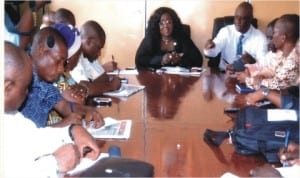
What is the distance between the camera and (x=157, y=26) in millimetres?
2377

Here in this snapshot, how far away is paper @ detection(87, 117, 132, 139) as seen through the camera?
3.27 ft

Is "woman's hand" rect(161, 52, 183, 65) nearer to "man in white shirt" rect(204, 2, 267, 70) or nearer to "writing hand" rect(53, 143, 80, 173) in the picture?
"man in white shirt" rect(204, 2, 267, 70)

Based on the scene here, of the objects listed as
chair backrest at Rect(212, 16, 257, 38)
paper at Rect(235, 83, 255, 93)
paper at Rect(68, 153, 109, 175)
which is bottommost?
paper at Rect(235, 83, 255, 93)

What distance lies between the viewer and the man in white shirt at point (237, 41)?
2148 mm

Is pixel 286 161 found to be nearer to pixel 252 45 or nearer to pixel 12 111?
pixel 12 111

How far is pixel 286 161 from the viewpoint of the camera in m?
0.85

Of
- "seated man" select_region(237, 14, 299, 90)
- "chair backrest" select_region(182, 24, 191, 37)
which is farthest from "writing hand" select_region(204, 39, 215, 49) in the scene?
"seated man" select_region(237, 14, 299, 90)

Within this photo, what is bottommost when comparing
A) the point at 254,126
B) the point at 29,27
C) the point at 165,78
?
the point at 165,78

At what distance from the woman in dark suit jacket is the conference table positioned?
0.35 metres

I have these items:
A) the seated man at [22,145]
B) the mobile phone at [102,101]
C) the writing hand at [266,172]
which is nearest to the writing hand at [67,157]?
the seated man at [22,145]

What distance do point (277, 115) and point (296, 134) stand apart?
0.05m

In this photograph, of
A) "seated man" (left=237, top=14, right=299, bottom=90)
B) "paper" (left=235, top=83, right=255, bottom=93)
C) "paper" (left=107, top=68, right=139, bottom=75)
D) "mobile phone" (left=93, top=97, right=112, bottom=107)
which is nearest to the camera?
"mobile phone" (left=93, top=97, right=112, bottom=107)

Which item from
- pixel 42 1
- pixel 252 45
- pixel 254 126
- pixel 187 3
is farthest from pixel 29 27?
pixel 187 3

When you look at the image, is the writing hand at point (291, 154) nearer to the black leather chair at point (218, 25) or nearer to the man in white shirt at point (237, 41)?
the man in white shirt at point (237, 41)
